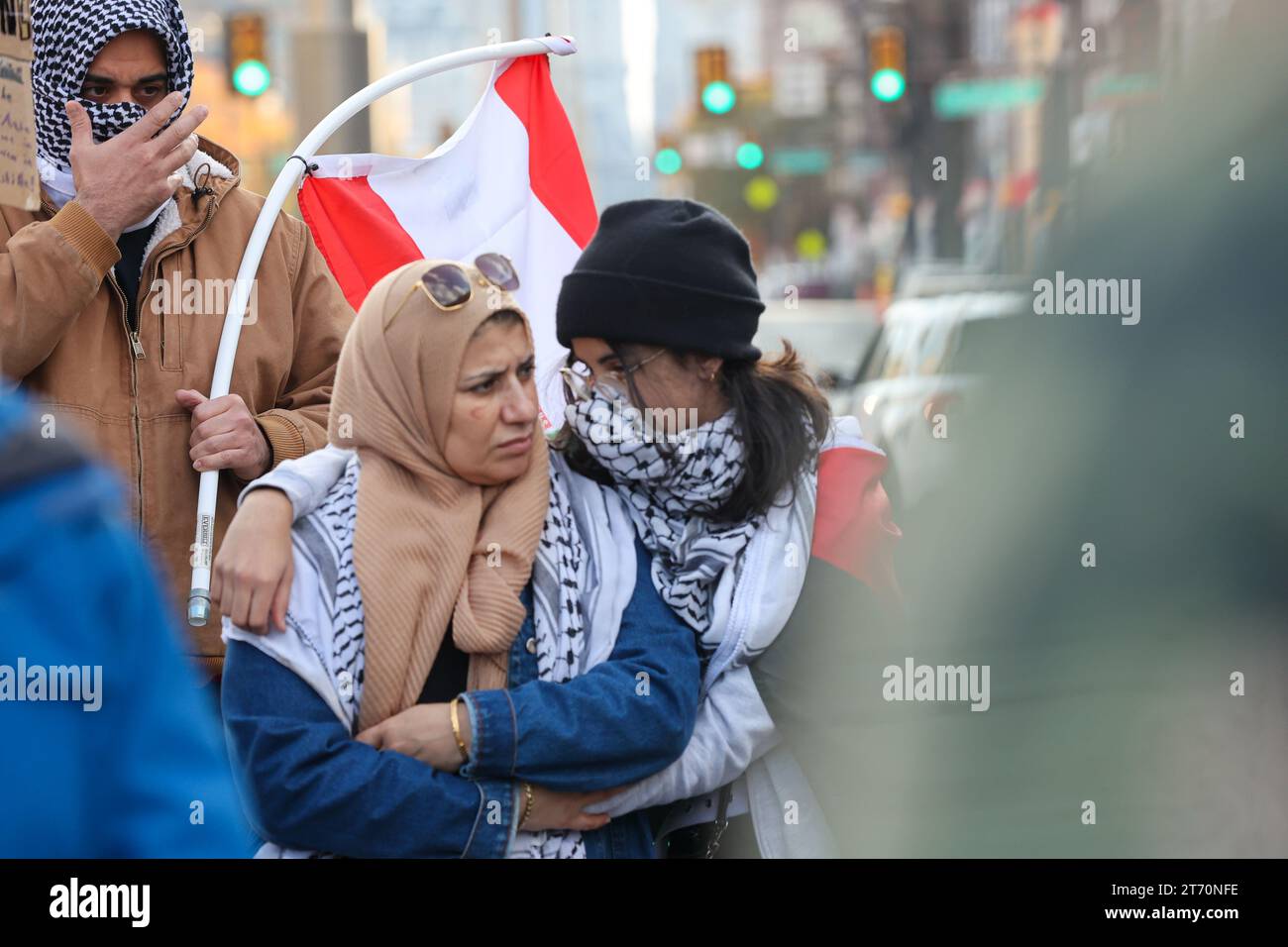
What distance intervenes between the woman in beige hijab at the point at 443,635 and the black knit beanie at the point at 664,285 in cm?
23

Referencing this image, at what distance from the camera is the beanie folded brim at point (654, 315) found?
300 cm

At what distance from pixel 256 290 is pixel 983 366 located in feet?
5.37

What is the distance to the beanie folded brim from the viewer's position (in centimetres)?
300

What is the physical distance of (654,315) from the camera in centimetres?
299

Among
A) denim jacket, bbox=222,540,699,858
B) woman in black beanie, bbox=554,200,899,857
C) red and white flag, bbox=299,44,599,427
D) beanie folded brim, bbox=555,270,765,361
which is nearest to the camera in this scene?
denim jacket, bbox=222,540,699,858

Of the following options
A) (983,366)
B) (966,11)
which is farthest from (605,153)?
(983,366)

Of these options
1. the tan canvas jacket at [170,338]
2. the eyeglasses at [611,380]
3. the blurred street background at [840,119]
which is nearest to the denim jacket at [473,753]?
the eyeglasses at [611,380]

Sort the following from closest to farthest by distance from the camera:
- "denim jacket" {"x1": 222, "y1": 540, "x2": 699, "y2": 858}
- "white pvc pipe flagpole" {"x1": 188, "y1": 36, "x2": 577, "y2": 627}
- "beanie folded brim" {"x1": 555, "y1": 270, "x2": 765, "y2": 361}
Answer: "denim jacket" {"x1": 222, "y1": 540, "x2": 699, "y2": 858}, "beanie folded brim" {"x1": 555, "y1": 270, "x2": 765, "y2": 361}, "white pvc pipe flagpole" {"x1": 188, "y1": 36, "x2": 577, "y2": 627}

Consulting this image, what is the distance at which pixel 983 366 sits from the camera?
12.1 ft

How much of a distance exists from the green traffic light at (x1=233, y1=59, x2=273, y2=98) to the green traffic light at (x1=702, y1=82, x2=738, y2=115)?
149 inches
